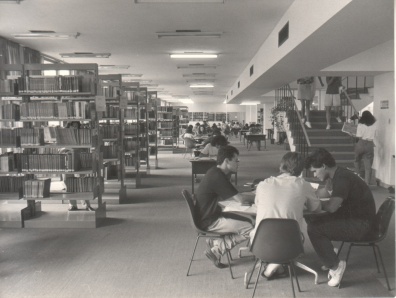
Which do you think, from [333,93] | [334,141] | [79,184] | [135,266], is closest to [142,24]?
[79,184]

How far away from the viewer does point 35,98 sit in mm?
7117

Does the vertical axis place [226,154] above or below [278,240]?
above

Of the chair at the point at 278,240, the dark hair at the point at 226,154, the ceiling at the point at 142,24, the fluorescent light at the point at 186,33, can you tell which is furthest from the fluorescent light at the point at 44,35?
the chair at the point at 278,240

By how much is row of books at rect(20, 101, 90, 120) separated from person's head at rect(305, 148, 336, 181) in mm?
3403

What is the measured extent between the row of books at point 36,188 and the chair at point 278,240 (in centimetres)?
385

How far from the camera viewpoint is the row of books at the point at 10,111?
6.22 metres

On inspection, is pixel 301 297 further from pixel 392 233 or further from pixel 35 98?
pixel 35 98

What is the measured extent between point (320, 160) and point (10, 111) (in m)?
4.39

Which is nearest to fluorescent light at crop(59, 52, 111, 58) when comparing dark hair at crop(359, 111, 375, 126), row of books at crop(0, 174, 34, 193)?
row of books at crop(0, 174, 34, 193)

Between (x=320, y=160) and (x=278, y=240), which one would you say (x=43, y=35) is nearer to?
(x=320, y=160)

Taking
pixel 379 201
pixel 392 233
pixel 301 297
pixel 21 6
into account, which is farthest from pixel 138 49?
pixel 301 297

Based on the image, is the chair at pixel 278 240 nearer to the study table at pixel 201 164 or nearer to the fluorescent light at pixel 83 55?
the study table at pixel 201 164

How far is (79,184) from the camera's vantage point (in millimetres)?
6375

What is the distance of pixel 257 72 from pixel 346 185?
6.77m
